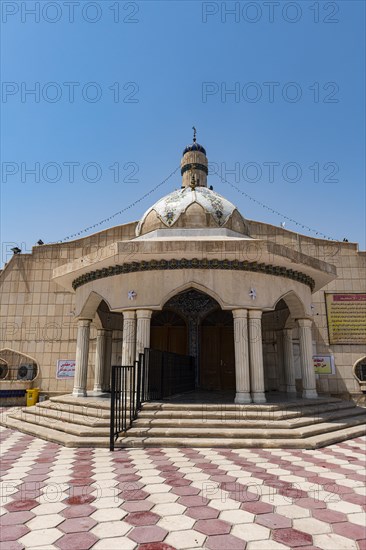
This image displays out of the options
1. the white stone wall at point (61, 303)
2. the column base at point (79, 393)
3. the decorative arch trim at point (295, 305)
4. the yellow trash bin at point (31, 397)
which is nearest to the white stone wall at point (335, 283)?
the white stone wall at point (61, 303)

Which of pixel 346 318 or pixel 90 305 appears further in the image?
pixel 346 318

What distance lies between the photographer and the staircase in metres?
7.14

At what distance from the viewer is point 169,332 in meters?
14.6

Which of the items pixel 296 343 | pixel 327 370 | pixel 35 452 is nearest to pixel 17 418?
pixel 35 452

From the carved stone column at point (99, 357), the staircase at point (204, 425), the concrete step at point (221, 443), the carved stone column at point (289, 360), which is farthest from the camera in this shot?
the carved stone column at point (99, 357)

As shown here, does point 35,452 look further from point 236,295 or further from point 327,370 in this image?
point 327,370

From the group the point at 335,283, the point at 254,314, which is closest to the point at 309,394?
the point at 254,314

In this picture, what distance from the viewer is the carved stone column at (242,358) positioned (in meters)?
9.28

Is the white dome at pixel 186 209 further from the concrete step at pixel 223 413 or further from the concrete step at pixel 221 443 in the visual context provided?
the concrete step at pixel 221 443

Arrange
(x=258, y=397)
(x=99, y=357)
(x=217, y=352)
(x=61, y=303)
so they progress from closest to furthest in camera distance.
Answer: (x=258, y=397) < (x=99, y=357) < (x=217, y=352) < (x=61, y=303)

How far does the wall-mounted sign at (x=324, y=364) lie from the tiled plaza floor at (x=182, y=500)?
8.35 meters

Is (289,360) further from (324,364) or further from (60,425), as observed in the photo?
(60,425)

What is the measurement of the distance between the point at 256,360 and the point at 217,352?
496 cm

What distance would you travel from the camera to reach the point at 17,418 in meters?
10.4
